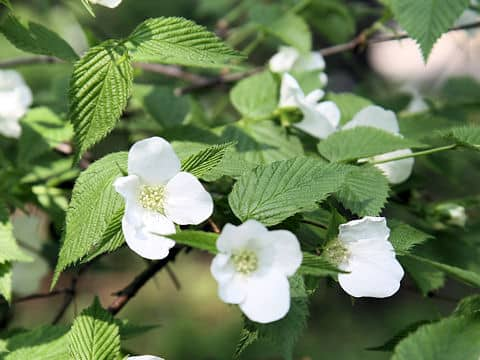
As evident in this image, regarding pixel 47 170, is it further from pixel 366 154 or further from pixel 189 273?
pixel 189 273

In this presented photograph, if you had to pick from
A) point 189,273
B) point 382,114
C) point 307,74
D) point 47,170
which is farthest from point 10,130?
point 189,273

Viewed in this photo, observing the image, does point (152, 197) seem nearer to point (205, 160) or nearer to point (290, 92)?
point (205, 160)

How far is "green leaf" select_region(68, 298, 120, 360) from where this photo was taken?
34.8 inches

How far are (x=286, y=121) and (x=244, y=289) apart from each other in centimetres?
51

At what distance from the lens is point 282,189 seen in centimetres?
82

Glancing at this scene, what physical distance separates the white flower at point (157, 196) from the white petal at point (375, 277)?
195 millimetres

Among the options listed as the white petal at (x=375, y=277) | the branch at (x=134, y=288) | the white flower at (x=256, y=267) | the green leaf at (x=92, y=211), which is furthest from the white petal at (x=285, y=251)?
the branch at (x=134, y=288)

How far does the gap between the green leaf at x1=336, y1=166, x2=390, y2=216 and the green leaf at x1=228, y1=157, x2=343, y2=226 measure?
5cm

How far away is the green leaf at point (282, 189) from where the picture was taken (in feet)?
2.61

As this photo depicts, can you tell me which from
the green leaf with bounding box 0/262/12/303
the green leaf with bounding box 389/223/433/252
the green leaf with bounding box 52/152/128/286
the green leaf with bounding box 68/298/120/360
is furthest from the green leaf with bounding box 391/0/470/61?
the green leaf with bounding box 0/262/12/303

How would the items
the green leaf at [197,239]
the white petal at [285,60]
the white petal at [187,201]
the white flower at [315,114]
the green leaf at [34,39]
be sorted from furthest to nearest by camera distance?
the white petal at [285,60], the white flower at [315,114], the green leaf at [34,39], the white petal at [187,201], the green leaf at [197,239]

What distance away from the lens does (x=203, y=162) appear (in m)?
0.85

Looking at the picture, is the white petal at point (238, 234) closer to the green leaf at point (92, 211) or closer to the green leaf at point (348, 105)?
the green leaf at point (92, 211)

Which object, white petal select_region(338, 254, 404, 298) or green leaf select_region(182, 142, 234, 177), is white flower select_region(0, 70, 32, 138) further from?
white petal select_region(338, 254, 404, 298)
